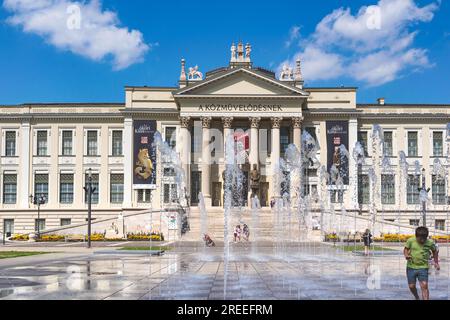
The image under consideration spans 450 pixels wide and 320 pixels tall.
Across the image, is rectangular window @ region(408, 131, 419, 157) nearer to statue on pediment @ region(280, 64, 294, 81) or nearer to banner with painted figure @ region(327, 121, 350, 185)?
banner with painted figure @ region(327, 121, 350, 185)

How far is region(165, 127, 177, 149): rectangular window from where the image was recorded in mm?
66812

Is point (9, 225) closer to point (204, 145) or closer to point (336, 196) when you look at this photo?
point (204, 145)

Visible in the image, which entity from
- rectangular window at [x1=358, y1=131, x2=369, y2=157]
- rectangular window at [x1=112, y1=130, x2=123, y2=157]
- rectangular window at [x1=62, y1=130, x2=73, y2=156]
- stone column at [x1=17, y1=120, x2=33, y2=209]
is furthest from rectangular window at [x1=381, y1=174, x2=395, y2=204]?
stone column at [x1=17, y1=120, x2=33, y2=209]

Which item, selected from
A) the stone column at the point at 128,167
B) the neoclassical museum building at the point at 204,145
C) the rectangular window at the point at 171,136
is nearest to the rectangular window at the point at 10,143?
the neoclassical museum building at the point at 204,145

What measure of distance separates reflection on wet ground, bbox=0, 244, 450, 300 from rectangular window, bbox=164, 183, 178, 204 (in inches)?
1487


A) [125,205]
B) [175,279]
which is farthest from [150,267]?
[125,205]

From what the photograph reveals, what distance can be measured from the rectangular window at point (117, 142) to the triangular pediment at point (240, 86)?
8920 millimetres

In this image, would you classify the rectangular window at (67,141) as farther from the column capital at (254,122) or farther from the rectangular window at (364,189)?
the rectangular window at (364,189)

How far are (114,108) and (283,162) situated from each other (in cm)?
1950

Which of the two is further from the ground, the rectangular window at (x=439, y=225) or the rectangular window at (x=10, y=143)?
the rectangular window at (x=10, y=143)

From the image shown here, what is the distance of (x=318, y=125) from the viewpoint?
67062 millimetres

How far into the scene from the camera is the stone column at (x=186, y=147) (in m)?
64.8

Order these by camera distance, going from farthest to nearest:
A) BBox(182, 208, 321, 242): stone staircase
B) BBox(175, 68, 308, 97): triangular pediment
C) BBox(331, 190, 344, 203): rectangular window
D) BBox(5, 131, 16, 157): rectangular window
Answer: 1. BBox(5, 131, 16, 157): rectangular window
2. BBox(331, 190, 344, 203): rectangular window
3. BBox(175, 68, 308, 97): triangular pediment
4. BBox(182, 208, 321, 242): stone staircase

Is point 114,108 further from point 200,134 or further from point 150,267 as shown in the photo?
point 150,267
